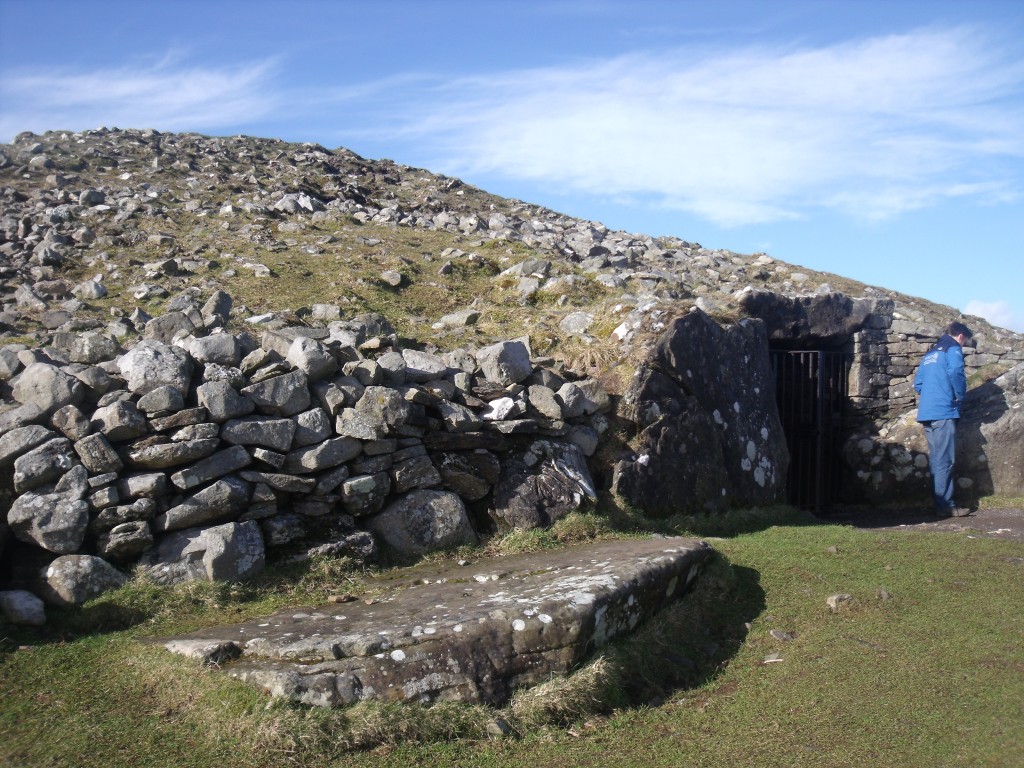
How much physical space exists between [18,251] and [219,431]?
9.47 m

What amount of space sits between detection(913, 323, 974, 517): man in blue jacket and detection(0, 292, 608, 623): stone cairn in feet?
18.1

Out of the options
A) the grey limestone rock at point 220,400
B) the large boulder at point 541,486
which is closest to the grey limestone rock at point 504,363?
the large boulder at point 541,486

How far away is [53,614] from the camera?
5527mm

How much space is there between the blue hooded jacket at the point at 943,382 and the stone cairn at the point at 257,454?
5526mm

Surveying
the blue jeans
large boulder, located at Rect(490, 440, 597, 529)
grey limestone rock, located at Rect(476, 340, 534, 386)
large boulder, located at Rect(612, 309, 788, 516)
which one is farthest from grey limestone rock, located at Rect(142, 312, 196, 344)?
the blue jeans

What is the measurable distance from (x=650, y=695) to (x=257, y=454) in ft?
11.5

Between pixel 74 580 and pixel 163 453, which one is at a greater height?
pixel 163 453

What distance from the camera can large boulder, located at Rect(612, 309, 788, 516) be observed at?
28.6ft

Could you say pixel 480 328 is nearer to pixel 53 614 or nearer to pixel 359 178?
pixel 53 614

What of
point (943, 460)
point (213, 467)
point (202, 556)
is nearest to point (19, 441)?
point (213, 467)

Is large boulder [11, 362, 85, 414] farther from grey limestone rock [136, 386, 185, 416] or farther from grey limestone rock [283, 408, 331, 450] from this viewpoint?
grey limestone rock [283, 408, 331, 450]

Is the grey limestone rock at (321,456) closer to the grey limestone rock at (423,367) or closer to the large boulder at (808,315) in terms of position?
the grey limestone rock at (423,367)

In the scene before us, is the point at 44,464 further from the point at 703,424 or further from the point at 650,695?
the point at 703,424

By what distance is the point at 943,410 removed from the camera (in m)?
10.9
